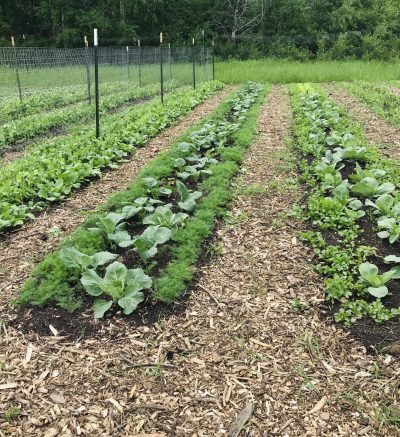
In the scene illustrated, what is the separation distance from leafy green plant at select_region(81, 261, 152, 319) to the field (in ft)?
0.04

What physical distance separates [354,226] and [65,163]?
4.38 meters

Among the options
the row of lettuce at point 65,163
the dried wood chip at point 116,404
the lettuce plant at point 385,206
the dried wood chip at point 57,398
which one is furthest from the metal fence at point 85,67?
the dried wood chip at point 116,404

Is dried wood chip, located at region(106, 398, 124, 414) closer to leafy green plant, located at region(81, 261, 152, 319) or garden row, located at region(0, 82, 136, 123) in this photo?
leafy green plant, located at region(81, 261, 152, 319)

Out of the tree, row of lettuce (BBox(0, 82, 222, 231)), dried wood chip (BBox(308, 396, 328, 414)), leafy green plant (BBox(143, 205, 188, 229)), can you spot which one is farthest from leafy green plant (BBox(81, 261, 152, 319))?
the tree

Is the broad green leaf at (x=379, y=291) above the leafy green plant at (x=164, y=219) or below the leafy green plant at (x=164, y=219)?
below

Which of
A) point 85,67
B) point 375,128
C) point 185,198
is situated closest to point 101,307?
point 185,198

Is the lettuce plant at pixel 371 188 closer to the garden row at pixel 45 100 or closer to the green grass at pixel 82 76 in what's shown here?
the garden row at pixel 45 100

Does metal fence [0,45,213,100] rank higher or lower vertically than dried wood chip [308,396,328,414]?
higher

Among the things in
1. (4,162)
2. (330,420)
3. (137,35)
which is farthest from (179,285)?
(137,35)

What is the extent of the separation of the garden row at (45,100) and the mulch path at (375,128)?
319 inches

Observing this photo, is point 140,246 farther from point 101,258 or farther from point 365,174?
point 365,174

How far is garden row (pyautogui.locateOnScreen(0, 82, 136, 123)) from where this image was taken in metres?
11.7

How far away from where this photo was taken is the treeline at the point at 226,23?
3038 cm

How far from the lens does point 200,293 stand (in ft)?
12.5
